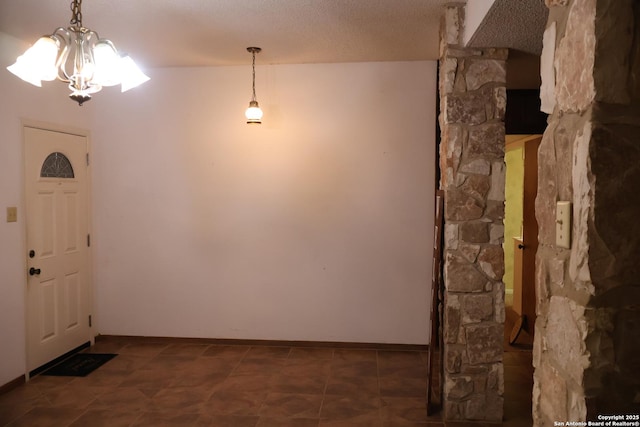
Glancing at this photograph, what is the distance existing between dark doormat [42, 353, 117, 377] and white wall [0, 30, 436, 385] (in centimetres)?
44

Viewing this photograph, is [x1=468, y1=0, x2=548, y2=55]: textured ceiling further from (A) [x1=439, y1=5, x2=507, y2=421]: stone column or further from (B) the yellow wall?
(B) the yellow wall

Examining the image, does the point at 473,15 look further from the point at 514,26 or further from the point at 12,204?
the point at 12,204

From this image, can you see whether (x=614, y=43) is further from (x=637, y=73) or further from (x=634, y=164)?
(x=634, y=164)

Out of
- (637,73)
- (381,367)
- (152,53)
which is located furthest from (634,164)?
(152,53)

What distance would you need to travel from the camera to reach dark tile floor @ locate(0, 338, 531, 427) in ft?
10.6

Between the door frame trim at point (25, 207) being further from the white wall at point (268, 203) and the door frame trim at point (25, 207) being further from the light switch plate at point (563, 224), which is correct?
the light switch plate at point (563, 224)

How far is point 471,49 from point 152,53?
2633 mm

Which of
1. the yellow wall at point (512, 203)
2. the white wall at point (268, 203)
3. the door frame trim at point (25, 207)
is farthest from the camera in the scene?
the yellow wall at point (512, 203)

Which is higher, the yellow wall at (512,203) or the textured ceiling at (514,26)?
the textured ceiling at (514,26)

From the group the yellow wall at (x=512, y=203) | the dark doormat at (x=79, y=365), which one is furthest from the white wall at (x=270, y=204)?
the yellow wall at (x=512, y=203)

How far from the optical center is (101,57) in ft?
7.79

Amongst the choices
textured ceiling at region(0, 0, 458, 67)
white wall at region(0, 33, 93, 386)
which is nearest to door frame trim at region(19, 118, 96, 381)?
white wall at region(0, 33, 93, 386)

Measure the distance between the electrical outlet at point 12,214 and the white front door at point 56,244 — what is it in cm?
12

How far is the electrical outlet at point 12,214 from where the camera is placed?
3.64 metres
